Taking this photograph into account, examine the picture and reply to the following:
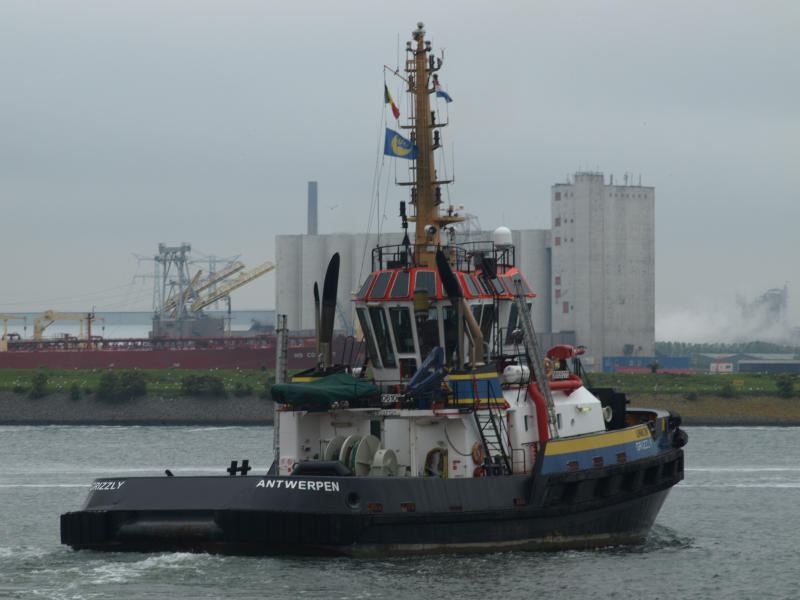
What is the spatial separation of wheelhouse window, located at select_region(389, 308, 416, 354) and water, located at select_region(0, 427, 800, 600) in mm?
4586

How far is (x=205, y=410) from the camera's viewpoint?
260 feet

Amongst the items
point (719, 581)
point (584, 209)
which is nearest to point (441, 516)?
point (719, 581)

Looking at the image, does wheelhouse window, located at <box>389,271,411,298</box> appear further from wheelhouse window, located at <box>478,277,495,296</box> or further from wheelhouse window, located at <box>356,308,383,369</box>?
wheelhouse window, located at <box>478,277,495,296</box>

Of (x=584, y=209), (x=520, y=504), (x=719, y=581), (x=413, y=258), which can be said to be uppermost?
(x=584, y=209)

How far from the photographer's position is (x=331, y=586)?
68.7ft

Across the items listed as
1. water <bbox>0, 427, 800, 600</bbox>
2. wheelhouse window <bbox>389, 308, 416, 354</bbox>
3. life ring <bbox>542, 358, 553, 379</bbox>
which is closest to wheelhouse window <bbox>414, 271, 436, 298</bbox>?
wheelhouse window <bbox>389, 308, 416, 354</bbox>

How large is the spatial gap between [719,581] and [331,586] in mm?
7444

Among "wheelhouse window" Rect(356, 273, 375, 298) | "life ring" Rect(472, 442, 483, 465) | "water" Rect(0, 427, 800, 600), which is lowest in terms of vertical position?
"water" Rect(0, 427, 800, 600)

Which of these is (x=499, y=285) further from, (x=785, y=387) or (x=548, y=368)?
(x=785, y=387)

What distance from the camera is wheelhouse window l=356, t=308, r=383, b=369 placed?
84.9ft

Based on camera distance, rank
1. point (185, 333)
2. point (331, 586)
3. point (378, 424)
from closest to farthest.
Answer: point (331, 586) < point (378, 424) < point (185, 333)

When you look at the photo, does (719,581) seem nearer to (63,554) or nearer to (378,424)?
(378,424)

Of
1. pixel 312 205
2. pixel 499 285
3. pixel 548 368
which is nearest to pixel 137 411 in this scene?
pixel 499 285

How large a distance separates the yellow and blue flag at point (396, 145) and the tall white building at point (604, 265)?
99581mm
